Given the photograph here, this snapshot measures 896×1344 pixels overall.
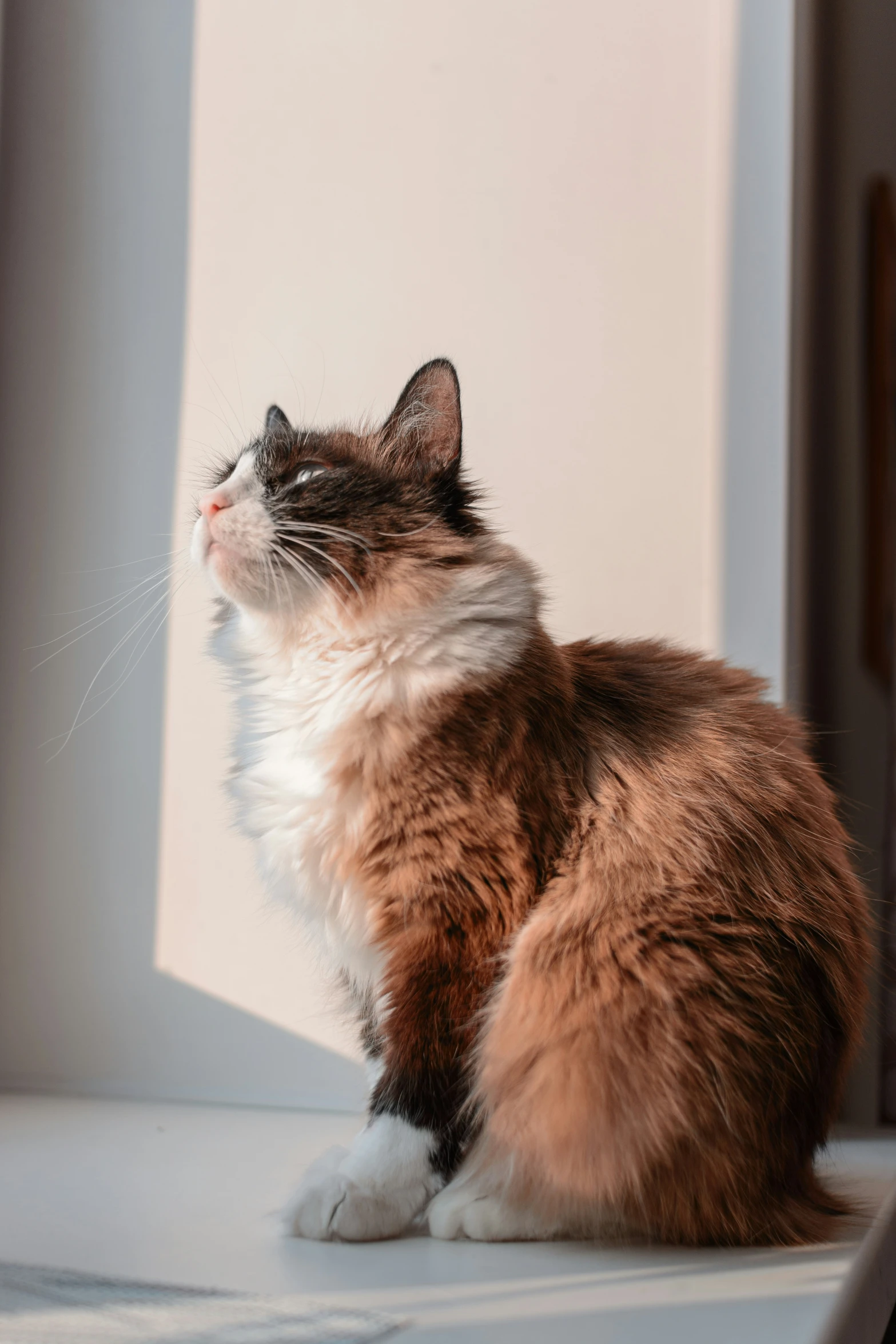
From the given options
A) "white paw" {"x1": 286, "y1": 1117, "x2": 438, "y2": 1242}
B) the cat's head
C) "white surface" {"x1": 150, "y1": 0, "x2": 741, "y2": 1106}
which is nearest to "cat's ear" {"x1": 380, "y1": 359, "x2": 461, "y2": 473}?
the cat's head

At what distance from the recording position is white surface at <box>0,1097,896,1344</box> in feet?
2.83

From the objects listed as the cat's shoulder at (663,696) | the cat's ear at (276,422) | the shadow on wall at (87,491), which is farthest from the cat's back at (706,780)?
the shadow on wall at (87,491)

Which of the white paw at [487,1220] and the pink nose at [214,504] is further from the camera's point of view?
the pink nose at [214,504]

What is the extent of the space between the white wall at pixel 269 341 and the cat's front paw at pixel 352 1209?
0.80 m

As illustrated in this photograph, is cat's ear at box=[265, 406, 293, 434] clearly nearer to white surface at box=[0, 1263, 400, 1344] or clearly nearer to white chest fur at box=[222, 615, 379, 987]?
white chest fur at box=[222, 615, 379, 987]

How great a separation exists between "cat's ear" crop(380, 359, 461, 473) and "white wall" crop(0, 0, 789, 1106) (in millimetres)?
559

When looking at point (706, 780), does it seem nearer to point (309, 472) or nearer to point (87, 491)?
point (309, 472)

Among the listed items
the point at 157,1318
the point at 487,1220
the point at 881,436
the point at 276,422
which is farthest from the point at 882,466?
the point at 157,1318

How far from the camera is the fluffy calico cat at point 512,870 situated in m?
1.02

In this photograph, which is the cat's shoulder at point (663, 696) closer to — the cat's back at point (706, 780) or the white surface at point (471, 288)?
the cat's back at point (706, 780)

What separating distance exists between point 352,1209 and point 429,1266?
0.09 metres

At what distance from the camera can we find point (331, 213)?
6.57 ft

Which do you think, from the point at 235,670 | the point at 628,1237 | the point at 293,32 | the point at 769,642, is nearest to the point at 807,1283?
the point at 628,1237

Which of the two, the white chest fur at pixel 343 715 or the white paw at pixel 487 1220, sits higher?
the white chest fur at pixel 343 715
